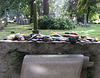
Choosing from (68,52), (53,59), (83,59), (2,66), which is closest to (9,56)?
(2,66)

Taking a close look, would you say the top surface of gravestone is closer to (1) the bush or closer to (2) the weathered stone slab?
(2) the weathered stone slab

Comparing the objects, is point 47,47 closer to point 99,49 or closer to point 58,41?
point 58,41

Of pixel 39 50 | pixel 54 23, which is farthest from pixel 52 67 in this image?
pixel 54 23

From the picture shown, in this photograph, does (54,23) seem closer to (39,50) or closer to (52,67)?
(39,50)

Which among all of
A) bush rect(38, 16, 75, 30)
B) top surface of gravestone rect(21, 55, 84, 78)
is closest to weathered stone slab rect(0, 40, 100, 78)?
top surface of gravestone rect(21, 55, 84, 78)

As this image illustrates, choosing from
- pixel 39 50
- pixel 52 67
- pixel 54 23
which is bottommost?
pixel 52 67

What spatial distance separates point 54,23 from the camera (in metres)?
11.2

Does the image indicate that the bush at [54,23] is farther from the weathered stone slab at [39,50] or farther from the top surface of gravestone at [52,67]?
the top surface of gravestone at [52,67]

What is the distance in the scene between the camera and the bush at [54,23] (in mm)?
10907

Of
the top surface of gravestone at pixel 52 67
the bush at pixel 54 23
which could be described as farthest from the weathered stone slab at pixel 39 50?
the bush at pixel 54 23

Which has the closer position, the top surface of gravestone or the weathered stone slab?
the top surface of gravestone

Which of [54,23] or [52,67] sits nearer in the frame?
[52,67]

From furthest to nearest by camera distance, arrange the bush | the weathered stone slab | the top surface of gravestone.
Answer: the bush → the weathered stone slab → the top surface of gravestone

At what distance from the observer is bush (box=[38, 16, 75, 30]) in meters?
10.9
